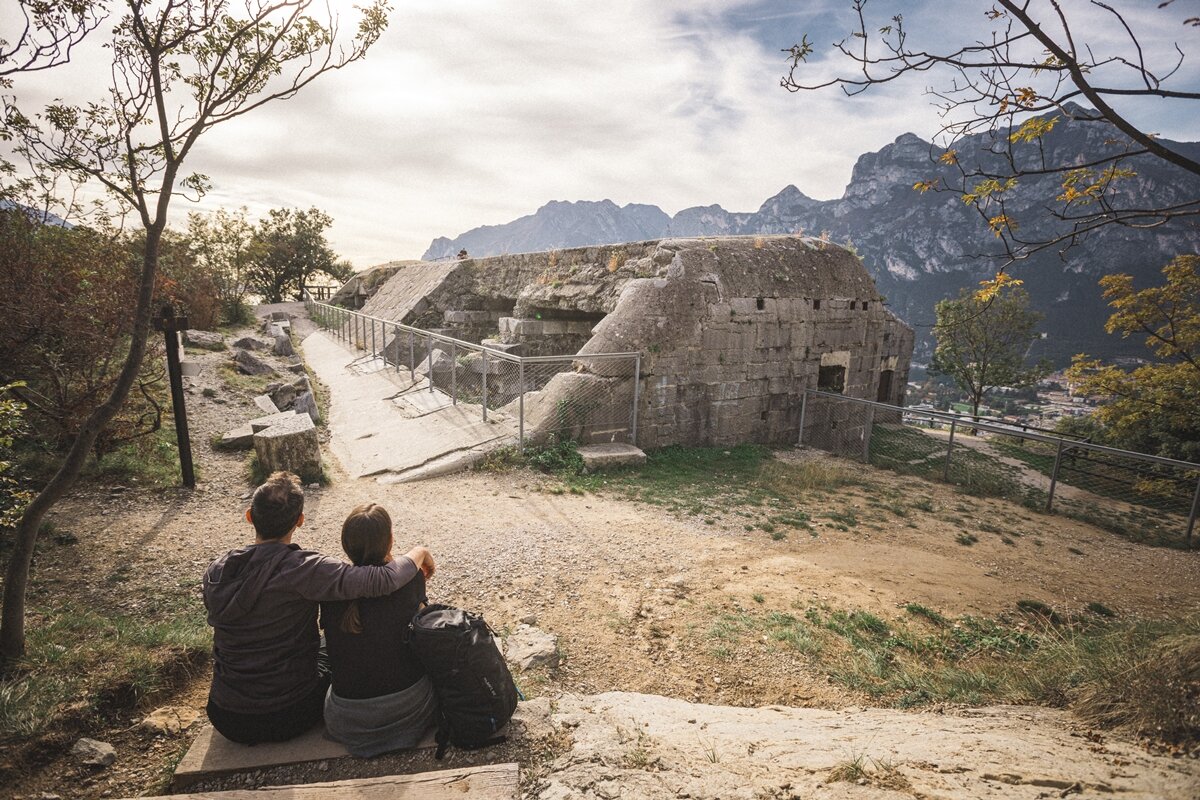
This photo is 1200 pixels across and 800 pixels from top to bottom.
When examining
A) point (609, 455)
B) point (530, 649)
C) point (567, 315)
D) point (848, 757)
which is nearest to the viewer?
point (848, 757)

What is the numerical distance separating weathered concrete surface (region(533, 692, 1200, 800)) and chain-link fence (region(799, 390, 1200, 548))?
521cm

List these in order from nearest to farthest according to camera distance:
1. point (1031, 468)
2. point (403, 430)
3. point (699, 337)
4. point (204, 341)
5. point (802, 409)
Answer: point (403, 430)
point (699, 337)
point (802, 409)
point (1031, 468)
point (204, 341)

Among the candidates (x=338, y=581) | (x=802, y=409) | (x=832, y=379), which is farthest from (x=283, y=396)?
(x=832, y=379)

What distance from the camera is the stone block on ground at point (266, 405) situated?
9336mm

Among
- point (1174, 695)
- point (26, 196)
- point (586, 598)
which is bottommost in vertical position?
point (586, 598)

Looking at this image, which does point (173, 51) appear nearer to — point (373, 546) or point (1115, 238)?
point (373, 546)

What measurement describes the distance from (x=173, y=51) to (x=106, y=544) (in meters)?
4.29

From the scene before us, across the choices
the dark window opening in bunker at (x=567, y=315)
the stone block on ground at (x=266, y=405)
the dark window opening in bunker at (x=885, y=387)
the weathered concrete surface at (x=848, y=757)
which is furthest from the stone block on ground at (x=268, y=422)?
the dark window opening in bunker at (x=885, y=387)

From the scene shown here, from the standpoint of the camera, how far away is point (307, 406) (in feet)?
32.3

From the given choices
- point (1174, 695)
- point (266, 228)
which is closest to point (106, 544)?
point (1174, 695)

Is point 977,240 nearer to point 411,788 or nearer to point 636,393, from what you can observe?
point 636,393

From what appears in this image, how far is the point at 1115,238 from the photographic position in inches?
2955

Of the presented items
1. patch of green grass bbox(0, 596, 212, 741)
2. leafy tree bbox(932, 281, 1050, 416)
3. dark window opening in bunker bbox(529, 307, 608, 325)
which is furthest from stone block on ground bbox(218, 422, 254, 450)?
leafy tree bbox(932, 281, 1050, 416)

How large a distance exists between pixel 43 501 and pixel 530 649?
3.09m
